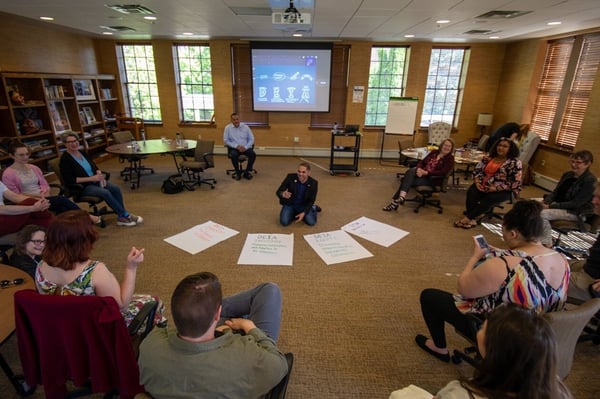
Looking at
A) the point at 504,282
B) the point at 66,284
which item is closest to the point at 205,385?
the point at 66,284

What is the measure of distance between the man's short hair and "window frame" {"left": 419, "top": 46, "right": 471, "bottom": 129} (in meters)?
7.62

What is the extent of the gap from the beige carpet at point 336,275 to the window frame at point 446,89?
2853mm

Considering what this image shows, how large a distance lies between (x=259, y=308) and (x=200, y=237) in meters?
2.22

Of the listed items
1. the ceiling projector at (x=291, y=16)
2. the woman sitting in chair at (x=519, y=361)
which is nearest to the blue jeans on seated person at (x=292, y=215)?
the ceiling projector at (x=291, y=16)

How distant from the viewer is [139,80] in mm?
7738

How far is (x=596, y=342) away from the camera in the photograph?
88.2 inches

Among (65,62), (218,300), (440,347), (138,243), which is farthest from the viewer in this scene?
(65,62)

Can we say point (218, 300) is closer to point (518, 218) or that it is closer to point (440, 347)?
point (518, 218)

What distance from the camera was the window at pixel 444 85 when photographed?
7.28 metres

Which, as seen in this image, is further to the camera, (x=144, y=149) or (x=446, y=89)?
(x=446, y=89)

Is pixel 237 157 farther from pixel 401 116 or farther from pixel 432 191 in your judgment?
pixel 401 116

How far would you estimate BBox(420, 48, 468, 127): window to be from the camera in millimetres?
A: 7280

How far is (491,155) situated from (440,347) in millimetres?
3026

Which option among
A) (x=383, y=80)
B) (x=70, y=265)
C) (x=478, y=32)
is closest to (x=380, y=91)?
(x=383, y=80)
